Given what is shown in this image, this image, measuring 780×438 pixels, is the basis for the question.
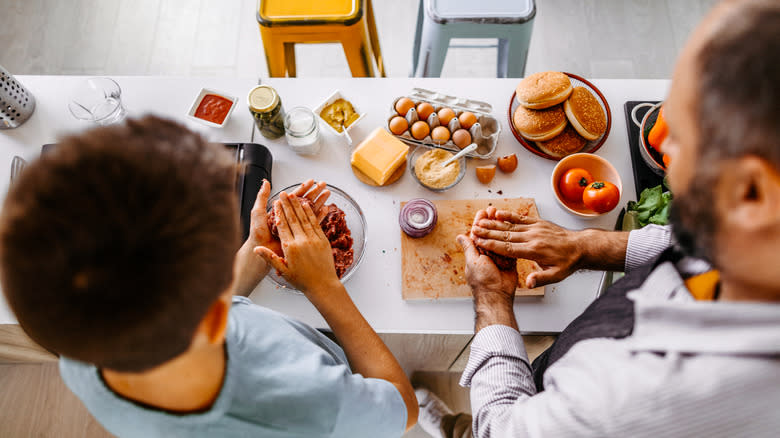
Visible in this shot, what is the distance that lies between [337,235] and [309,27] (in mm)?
859

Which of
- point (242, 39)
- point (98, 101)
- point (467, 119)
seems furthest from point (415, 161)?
point (242, 39)

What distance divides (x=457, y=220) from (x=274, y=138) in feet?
1.90

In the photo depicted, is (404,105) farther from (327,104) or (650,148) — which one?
(650,148)

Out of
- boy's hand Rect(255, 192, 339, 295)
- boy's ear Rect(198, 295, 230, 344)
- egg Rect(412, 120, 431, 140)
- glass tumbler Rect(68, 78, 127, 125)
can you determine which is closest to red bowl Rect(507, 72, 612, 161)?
egg Rect(412, 120, 431, 140)

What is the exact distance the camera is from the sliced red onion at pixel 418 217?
1.14 metres

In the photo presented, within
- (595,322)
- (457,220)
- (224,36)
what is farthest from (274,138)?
(224,36)

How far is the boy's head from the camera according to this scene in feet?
1.37

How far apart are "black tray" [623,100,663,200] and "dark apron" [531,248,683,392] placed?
0.49 metres

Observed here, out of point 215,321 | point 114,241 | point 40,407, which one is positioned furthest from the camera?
point 40,407

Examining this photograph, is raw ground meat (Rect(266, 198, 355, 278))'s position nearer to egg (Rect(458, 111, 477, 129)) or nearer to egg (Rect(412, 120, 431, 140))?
egg (Rect(412, 120, 431, 140))

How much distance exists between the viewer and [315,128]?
1202mm

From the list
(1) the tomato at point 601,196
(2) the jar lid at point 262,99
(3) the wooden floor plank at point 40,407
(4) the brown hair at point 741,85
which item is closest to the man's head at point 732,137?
(4) the brown hair at point 741,85

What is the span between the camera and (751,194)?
50 cm

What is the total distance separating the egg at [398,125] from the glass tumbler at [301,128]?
0.21m
